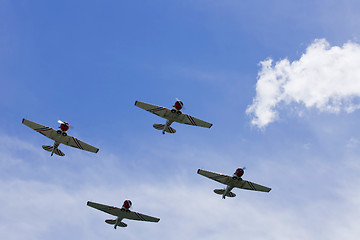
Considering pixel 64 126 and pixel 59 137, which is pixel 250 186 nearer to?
pixel 64 126

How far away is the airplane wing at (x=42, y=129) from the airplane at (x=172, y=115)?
53.1ft

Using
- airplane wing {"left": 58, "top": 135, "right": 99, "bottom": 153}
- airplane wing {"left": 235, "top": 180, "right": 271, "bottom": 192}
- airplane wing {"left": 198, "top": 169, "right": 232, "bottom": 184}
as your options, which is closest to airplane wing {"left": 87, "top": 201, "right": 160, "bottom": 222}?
airplane wing {"left": 58, "top": 135, "right": 99, "bottom": 153}

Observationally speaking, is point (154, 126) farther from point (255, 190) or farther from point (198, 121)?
point (255, 190)

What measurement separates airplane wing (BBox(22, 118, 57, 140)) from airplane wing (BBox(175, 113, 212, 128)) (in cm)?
2288

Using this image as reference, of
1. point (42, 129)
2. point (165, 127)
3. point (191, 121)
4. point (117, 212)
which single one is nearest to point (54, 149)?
point (42, 129)

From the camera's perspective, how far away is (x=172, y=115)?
89875 millimetres

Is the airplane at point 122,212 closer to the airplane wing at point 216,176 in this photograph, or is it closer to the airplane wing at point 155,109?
the airplane wing at point 216,176

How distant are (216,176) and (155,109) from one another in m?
16.7

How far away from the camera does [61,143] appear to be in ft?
292

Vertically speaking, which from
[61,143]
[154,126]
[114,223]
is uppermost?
[154,126]

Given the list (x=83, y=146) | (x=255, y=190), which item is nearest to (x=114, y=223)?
(x=83, y=146)

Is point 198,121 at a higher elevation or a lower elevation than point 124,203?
higher

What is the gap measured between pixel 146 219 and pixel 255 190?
21024 millimetres

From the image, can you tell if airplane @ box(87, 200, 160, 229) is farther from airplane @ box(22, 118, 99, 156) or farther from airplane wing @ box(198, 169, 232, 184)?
airplane wing @ box(198, 169, 232, 184)
